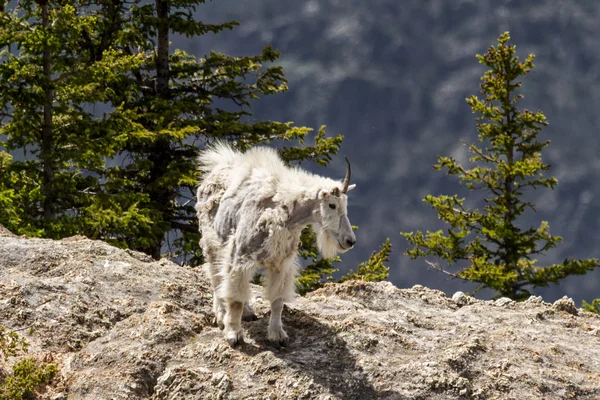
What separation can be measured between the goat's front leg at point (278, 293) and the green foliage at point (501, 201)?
13.9 meters

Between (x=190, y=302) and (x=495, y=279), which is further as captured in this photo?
(x=495, y=279)

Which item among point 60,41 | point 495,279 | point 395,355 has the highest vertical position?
point 60,41

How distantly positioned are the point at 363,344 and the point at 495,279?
1380cm

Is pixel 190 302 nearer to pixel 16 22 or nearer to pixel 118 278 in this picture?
pixel 118 278

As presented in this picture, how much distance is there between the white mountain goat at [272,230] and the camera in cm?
632

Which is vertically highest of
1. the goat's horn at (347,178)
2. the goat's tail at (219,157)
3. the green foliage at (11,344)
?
the goat's tail at (219,157)

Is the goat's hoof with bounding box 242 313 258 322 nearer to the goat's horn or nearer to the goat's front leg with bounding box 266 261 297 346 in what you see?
the goat's front leg with bounding box 266 261 297 346

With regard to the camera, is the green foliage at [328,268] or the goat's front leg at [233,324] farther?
the green foliage at [328,268]

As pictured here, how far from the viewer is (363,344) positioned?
6461mm

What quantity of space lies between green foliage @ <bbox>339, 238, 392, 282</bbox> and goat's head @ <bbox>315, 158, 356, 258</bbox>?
458 inches

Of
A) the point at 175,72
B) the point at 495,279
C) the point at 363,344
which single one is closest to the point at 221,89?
the point at 175,72

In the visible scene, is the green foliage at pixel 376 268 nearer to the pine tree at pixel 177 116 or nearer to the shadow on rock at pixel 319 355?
the pine tree at pixel 177 116

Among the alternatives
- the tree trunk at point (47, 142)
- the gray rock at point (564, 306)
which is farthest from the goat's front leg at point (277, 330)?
the tree trunk at point (47, 142)

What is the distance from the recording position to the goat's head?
623cm
